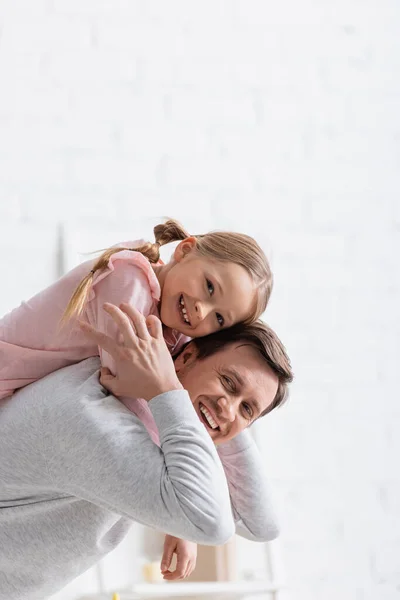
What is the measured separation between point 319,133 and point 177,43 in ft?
1.70

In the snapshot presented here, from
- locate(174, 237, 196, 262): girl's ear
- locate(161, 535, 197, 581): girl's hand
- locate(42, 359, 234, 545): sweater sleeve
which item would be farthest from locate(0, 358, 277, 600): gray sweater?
locate(174, 237, 196, 262): girl's ear

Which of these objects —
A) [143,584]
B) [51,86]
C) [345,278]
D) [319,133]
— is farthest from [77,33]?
[143,584]

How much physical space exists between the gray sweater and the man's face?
0.33ft

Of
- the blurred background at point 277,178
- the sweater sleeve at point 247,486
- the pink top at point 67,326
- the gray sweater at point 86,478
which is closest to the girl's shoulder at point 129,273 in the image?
the pink top at point 67,326

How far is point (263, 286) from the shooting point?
4.04ft

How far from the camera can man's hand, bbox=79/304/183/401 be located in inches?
40.5

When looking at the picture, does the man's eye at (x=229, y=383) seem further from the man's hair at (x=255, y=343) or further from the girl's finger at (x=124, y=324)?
the girl's finger at (x=124, y=324)

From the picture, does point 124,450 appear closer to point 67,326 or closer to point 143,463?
point 143,463

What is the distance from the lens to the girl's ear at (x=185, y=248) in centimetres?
123

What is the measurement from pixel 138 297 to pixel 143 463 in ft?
0.81

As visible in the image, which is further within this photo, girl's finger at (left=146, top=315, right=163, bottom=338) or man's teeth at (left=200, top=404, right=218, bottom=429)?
man's teeth at (left=200, top=404, right=218, bottom=429)

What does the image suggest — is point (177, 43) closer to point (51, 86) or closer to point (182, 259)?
point (51, 86)

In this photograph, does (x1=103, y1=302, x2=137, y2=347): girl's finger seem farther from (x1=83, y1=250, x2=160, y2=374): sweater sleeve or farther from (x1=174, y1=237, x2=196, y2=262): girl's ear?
(x1=174, y1=237, x2=196, y2=262): girl's ear

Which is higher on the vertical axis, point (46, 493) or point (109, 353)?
point (109, 353)
